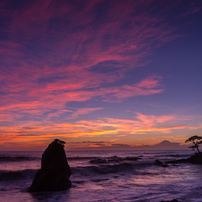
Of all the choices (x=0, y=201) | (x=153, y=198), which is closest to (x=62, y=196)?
(x=0, y=201)

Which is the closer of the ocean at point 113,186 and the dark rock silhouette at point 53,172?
the ocean at point 113,186

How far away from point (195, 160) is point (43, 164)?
151 feet

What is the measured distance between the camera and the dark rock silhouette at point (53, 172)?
50.8ft

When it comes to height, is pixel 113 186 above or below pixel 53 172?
below

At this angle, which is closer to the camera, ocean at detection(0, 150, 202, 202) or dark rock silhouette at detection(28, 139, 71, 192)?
ocean at detection(0, 150, 202, 202)

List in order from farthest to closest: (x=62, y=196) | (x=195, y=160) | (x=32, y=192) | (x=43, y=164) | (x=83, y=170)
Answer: (x=195, y=160), (x=83, y=170), (x=43, y=164), (x=32, y=192), (x=62, y=196)

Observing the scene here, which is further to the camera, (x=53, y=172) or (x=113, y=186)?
(x=113, y=186)

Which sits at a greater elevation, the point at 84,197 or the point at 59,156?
the point at 59,156

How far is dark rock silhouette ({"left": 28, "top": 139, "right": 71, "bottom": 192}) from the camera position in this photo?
1549 centimetres

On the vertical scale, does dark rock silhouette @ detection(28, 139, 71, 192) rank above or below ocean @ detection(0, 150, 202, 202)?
above

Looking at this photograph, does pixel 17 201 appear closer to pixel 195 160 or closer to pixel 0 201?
pixel 0 201

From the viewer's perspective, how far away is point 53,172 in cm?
1583

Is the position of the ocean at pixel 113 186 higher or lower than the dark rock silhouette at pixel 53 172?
lower

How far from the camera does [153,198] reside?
12031mm
